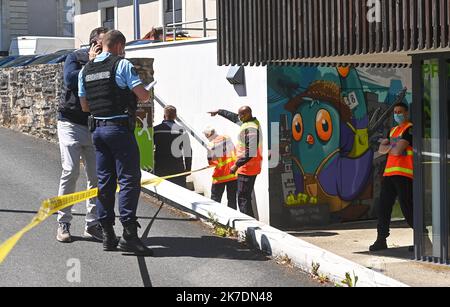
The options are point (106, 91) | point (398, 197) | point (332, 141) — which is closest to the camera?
point (106, 91)

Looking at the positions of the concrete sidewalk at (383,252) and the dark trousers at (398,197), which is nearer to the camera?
the concrete sidewalk at (383,252)

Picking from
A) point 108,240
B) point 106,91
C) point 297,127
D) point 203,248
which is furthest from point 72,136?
point 297,127

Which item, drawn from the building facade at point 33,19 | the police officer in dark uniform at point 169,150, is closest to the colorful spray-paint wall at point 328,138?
the police officer in dark uniform at point 169,150

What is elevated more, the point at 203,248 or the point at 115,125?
the point at 115,125

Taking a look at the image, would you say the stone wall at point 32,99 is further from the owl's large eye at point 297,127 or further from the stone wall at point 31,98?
the owl's large eye at point 297,127

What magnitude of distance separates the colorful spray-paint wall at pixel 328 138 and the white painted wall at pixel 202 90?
212 mm

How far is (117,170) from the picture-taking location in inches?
256

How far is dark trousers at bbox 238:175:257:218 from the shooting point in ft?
35.9

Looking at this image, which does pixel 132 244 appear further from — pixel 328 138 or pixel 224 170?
pixel 328 138

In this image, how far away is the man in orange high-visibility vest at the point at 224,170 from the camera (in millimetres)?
11602

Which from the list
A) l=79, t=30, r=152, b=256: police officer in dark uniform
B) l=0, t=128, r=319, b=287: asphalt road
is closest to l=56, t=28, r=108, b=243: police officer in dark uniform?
l=0, t=128, r=319, b=287: asphalt road

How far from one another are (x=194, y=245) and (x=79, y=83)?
1762 millimetres

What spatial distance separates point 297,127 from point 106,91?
20.4 ft
